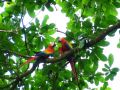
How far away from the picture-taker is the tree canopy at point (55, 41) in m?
5.58

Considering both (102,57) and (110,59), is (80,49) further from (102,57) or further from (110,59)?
(110,59)

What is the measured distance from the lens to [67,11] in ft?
22.2

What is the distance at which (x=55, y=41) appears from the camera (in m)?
5.50

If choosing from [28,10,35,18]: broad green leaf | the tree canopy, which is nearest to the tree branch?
the tree canopy

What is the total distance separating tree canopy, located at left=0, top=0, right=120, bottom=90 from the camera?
558cm

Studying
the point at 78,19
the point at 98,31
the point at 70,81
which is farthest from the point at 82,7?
the point at 70,81

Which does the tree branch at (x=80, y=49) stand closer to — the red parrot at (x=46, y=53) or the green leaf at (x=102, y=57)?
the red parrot at (x=46, y=53)

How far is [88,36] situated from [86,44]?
0.42 meters

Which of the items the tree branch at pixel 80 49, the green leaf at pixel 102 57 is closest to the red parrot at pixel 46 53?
the tree branch at pixel 80 49

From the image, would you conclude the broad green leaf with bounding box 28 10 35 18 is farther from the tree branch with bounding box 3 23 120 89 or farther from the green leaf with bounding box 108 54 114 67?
the green leaf with bounding box 108 54 114 67

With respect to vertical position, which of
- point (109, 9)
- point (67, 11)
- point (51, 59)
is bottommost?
point (51, 59)

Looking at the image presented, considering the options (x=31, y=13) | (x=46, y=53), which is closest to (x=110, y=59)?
(x=46, y=53)

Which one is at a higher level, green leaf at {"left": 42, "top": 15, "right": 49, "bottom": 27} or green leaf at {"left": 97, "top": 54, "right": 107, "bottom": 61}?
green leaf at {"left": 42, "top": 15, "right": 49, "bottom": 27}

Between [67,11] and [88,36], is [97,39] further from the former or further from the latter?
[67,11]
